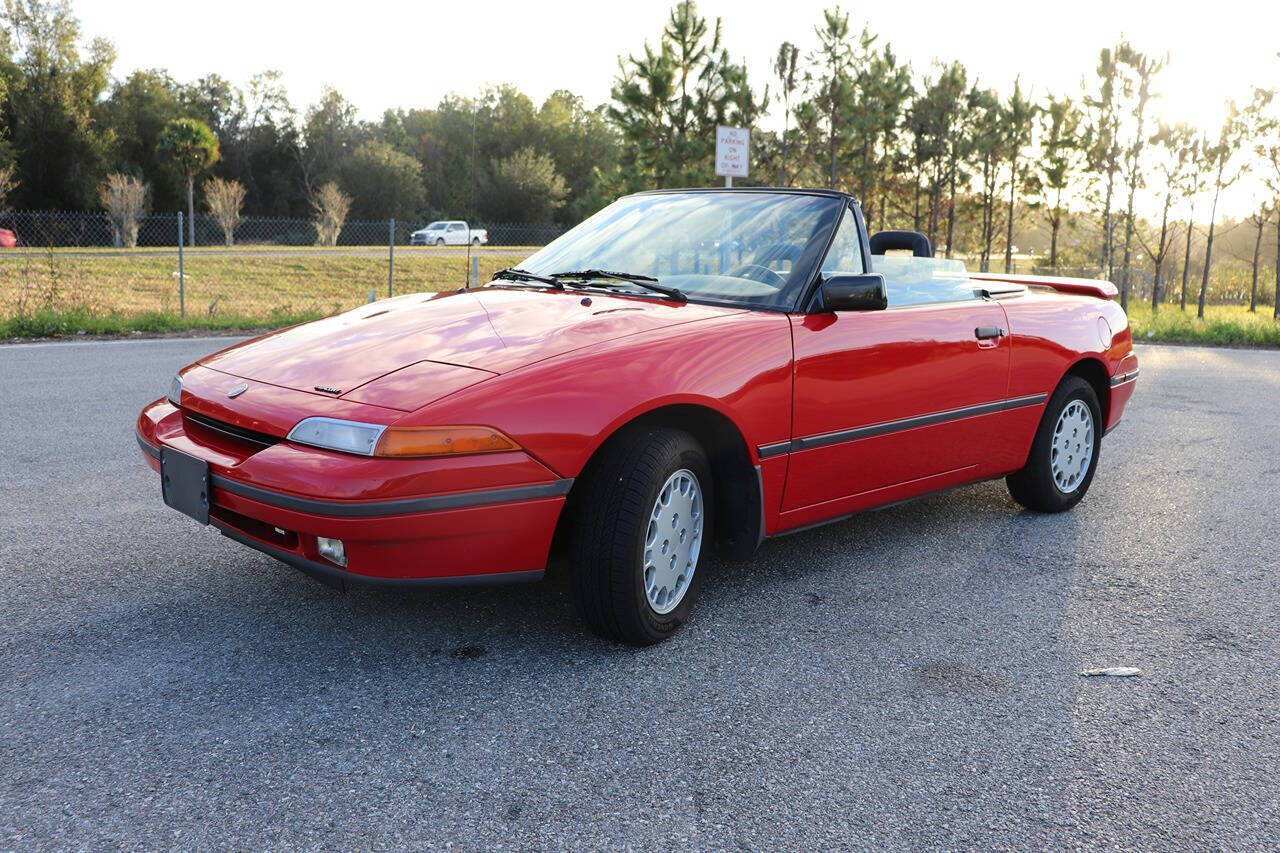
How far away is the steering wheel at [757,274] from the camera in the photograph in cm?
369

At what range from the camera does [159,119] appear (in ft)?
172

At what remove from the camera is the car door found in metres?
3.56

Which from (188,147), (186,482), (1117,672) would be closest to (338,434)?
(186,482)

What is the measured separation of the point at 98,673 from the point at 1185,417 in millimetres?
7704

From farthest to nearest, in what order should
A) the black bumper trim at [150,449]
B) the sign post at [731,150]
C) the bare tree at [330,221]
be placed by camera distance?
the bare tree at [330,221], the sign post at [731,150], the black bumper trim at [150,449]

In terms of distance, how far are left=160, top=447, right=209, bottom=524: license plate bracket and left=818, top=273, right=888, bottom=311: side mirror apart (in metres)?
2.03

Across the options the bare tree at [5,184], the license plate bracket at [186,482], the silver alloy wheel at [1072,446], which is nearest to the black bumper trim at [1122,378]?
the silver alloy wheel at [1072,446]

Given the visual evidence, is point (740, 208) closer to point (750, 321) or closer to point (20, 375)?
point (750, 321)

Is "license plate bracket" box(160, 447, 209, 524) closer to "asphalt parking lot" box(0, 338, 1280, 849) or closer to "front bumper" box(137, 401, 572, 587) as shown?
"front bumper" box(137, 401, 572, 587)

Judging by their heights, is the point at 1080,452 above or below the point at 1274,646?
above

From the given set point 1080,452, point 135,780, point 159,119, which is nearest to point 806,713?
point 135,780

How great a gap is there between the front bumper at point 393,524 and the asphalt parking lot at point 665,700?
14.0 inches

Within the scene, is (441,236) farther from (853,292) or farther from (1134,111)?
(853,292)

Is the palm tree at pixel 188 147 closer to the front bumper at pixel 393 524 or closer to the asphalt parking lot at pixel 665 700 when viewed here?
the asphalt parking lot at pixel 665 700
